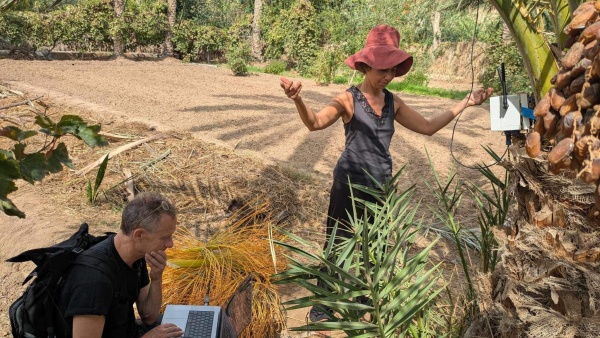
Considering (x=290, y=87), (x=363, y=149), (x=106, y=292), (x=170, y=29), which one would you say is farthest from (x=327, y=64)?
(x=106, y=292)

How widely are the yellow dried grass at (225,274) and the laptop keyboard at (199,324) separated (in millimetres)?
465

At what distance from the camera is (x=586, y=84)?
1100 millimetres

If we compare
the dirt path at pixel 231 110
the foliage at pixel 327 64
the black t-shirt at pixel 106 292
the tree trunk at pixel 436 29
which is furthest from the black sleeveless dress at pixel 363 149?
the tree trunk at pixel 436 29

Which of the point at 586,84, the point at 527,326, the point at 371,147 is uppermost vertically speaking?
the point at 586,84

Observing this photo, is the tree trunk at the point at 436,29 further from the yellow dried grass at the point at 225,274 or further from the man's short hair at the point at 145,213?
the man's short hair at the point at 145,213

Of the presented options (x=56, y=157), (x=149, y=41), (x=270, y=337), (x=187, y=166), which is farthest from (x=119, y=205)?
(x=149, y=41)

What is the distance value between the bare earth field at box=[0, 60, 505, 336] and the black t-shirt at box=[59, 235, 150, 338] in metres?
1.34

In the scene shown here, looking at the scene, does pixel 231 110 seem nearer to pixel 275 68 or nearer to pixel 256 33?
pixel 275 68

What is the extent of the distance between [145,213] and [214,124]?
6.08 metres

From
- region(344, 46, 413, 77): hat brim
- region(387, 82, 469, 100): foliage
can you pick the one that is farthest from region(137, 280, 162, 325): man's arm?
region(387, 82, 469, 100): foliage

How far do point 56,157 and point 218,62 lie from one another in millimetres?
20634

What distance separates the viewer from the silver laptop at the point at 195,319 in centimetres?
239

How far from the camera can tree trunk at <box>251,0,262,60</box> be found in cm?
2162

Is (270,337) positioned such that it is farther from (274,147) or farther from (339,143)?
(339,143)
